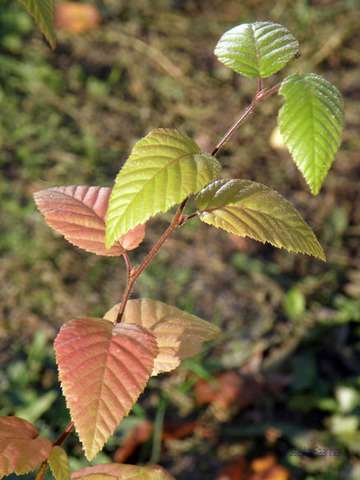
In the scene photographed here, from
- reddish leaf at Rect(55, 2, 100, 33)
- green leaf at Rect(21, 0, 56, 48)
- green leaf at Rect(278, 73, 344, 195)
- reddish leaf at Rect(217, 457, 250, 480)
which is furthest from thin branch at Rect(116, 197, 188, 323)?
reddish leaf at Rect(55, 2, 100, 33)

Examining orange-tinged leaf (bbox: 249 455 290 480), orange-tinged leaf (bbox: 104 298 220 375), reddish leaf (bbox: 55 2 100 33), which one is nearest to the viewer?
orange-tinged leaf (bbox: 104 298 220 375)

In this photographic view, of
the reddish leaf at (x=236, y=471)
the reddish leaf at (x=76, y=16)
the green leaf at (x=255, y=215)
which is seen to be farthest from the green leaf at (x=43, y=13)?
the reddish leaf at (x=76, y=16)

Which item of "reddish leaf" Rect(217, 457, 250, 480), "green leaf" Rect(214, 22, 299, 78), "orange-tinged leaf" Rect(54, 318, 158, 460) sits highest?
"green leaf" Rect(214, 22, 299, 78)

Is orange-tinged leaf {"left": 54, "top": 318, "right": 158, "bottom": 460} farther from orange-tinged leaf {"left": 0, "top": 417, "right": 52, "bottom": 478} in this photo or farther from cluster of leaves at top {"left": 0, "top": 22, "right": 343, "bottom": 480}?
orange-tinged leaf {"left": 0, "top": 417, "right": 52, "bottom": 478}

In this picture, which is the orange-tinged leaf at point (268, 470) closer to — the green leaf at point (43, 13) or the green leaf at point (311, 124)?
the green leaf at point (311, 124)

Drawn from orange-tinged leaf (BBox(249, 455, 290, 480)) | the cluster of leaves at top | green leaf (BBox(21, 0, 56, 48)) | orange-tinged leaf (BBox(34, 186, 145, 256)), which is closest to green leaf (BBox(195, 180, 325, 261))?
the cluster of leaves at top

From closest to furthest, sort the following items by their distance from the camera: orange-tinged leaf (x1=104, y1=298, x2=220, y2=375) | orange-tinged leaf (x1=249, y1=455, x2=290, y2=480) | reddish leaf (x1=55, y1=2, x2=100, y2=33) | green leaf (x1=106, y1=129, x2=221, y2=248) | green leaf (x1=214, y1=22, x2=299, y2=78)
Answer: green leaf (x1=106, y1=129, x2=221, y2=248), green leaf (x1=214, y1=22, x2=299, y2=78), orange-tinged leaf (x1=104, y1=298, x2=220, y2=375), orange-tinged leaf (x1=249, y1=455, x2=290, y2=480), reddish leaf (x1=55, y1=2, x2=100, y2=33)

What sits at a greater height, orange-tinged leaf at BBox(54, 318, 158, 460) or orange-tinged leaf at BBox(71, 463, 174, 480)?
orange-tinged leaf at BBox(54, 318, 158, 460)

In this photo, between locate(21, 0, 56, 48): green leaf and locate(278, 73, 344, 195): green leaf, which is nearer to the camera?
locate(278, 73, 344, 195): green leaf
